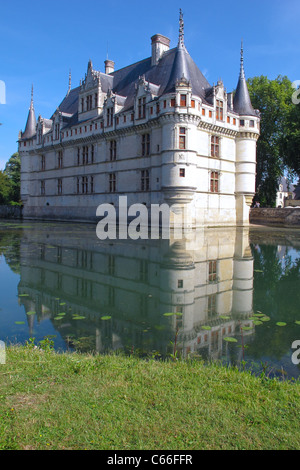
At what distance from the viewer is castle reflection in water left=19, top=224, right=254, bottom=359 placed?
17.1ft

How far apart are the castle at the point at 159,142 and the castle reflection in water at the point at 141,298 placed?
13321 mm

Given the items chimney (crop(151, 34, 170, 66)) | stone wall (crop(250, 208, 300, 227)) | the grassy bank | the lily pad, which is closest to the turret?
stone wall (crop(250, 208, 300, 227))

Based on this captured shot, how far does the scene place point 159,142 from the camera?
2628cm

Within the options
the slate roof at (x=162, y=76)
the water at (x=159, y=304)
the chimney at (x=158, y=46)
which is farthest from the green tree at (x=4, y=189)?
the water at (x=159, y=304)

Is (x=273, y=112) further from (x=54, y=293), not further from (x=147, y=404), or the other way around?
(x=147, y=404)

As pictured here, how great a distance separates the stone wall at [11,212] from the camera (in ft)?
141

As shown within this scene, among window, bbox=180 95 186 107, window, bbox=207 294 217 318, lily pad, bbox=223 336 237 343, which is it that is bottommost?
lily pad, bbox=223 336 237 343

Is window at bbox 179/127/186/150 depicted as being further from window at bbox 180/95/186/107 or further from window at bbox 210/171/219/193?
window at bbox 210/171/219/193

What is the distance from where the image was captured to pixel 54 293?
7715 millimetres

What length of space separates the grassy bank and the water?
2.26ft

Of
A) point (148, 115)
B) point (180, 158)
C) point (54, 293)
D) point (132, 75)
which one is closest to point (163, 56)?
point (132, 75)

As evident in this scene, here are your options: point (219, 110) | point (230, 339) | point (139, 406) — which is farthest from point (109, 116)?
point (139, 406)

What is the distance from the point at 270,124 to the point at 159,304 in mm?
33872

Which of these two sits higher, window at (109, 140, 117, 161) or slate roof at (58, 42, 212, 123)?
slate roof at (58, 42, 212, 123)
